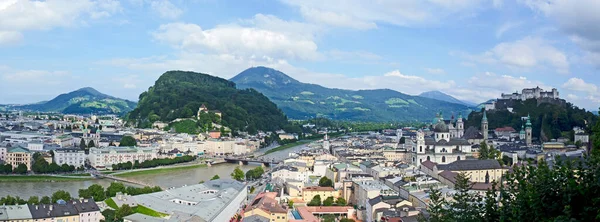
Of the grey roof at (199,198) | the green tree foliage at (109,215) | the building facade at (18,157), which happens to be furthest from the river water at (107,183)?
the green tree foliage at (109,215)

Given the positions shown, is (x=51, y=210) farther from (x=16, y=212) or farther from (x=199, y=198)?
(x=199, y=198)

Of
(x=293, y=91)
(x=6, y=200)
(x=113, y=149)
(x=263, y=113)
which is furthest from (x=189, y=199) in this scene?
(x=293, y=91)

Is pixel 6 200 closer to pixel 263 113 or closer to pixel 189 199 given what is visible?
pixel 189 199

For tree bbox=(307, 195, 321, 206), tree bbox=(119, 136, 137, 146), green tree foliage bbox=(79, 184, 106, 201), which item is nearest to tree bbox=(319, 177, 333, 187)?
tree bbox=(307, 195, 321, 206)

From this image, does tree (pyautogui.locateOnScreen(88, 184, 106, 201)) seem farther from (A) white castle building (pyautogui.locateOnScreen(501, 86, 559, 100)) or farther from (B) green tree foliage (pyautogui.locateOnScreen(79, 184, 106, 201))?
(A) white castle building (pyautogui.locateOnScreen(501, 86, 559, 100))

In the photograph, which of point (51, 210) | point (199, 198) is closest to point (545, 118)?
point (199, 198)

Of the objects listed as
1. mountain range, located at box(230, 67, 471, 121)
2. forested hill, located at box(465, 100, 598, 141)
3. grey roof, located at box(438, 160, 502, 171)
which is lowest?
grey roof, located at box(438, 160, 502, 171)

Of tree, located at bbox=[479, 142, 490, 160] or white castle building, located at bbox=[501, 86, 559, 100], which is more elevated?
white castle building, located at bbox=[501, 86, 559, 100]

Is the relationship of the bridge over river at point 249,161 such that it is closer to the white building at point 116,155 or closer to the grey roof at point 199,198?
the white building at point 116,155
